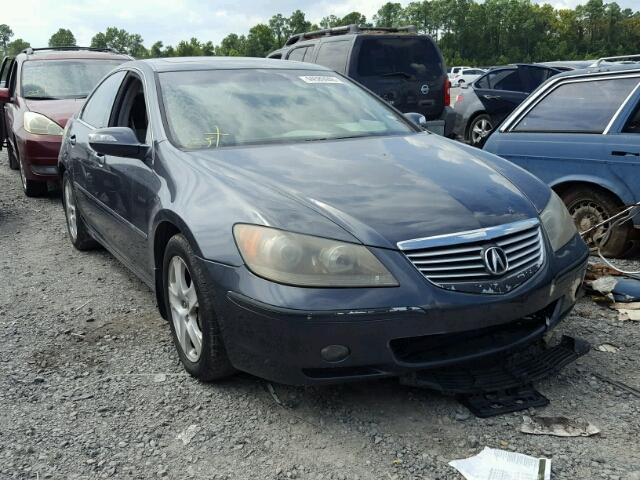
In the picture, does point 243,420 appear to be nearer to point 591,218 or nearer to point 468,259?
point 468,259

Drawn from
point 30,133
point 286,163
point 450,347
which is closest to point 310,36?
point 30,133

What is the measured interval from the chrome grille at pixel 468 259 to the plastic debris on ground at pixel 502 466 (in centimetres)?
63

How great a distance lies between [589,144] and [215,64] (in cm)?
279

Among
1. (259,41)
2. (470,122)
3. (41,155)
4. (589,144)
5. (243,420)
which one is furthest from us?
(259,41)

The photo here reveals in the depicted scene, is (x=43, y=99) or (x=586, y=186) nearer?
(x=586, y=186)

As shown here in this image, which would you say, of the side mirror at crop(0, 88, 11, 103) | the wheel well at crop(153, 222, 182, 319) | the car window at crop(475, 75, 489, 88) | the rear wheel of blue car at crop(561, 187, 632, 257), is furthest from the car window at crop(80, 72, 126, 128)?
the car window at crop(475, 75, 489, 88)

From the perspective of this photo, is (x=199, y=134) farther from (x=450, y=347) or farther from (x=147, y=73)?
(x=450, y=347)

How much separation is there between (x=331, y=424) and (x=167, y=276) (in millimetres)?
1165

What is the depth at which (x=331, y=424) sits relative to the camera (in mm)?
2834

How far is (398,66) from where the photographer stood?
9.62 m

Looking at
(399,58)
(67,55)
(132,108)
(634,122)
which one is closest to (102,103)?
(132,108)

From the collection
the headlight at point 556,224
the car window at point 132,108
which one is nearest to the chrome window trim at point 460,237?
the headlight at point 556,224

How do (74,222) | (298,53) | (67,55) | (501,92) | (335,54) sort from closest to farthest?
1. (74,222)
2. (67,55)
3. (335,54)
4. (298,53)
5. (501,92)

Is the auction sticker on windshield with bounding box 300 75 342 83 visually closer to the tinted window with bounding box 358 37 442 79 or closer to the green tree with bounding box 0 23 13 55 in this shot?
the tinted window with bounding box 358 37 442 79
